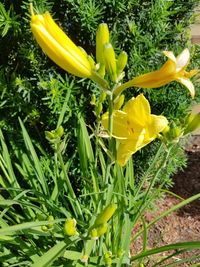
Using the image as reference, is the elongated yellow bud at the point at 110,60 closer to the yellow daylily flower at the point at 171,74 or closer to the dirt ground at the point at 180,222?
the yellow daylily flower at the point at 171,74

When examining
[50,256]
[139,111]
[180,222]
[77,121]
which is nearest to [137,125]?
[139,111]

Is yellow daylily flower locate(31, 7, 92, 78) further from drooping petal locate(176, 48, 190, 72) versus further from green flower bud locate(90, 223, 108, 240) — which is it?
green flower bud locate(90, 223, 108, 240)

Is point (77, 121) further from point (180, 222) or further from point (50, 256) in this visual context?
point (180, 222)

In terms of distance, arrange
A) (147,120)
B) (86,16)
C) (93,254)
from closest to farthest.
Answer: (147,120) → (93,254) → (86,16)

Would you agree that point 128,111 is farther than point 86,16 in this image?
No

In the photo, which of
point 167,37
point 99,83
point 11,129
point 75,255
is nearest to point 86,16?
point 167,37

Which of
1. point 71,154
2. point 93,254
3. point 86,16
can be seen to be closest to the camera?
point 93,254

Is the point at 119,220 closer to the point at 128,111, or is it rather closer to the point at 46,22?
the point at 128,111
